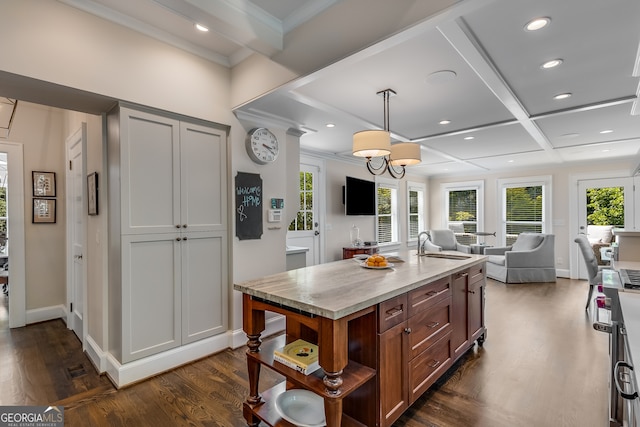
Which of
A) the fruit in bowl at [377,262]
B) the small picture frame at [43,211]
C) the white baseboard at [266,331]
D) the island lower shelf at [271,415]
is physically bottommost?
the white baseboard at [266,331]

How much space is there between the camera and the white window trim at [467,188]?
7551 millimetres

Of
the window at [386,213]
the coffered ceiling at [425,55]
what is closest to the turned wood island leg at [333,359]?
the coffered ceiling at [425,55]

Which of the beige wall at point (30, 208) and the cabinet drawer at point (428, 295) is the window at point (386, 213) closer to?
the cabinet drawer at point (428, 295)

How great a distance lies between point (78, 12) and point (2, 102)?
74.7 inches

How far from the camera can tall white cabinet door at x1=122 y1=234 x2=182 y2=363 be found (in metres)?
2.33

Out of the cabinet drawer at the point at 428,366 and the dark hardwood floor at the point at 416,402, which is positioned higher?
the cabinet drawer at the point at 428,366

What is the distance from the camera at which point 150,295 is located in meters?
2.45

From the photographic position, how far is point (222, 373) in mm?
2498

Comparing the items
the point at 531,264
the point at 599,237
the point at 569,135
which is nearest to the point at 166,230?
the point at 569,135

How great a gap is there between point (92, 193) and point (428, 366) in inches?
115

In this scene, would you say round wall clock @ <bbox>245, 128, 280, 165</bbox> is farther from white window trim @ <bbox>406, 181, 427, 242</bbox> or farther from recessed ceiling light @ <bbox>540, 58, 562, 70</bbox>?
white window trim @ <bbox>406, 181, 427, 242</bbox>

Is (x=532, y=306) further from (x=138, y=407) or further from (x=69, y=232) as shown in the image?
(x=69, y=232)

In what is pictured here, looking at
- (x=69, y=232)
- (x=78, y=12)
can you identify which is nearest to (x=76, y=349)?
(x=69, y=232)

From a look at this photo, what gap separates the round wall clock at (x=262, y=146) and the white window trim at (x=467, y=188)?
240 inches
